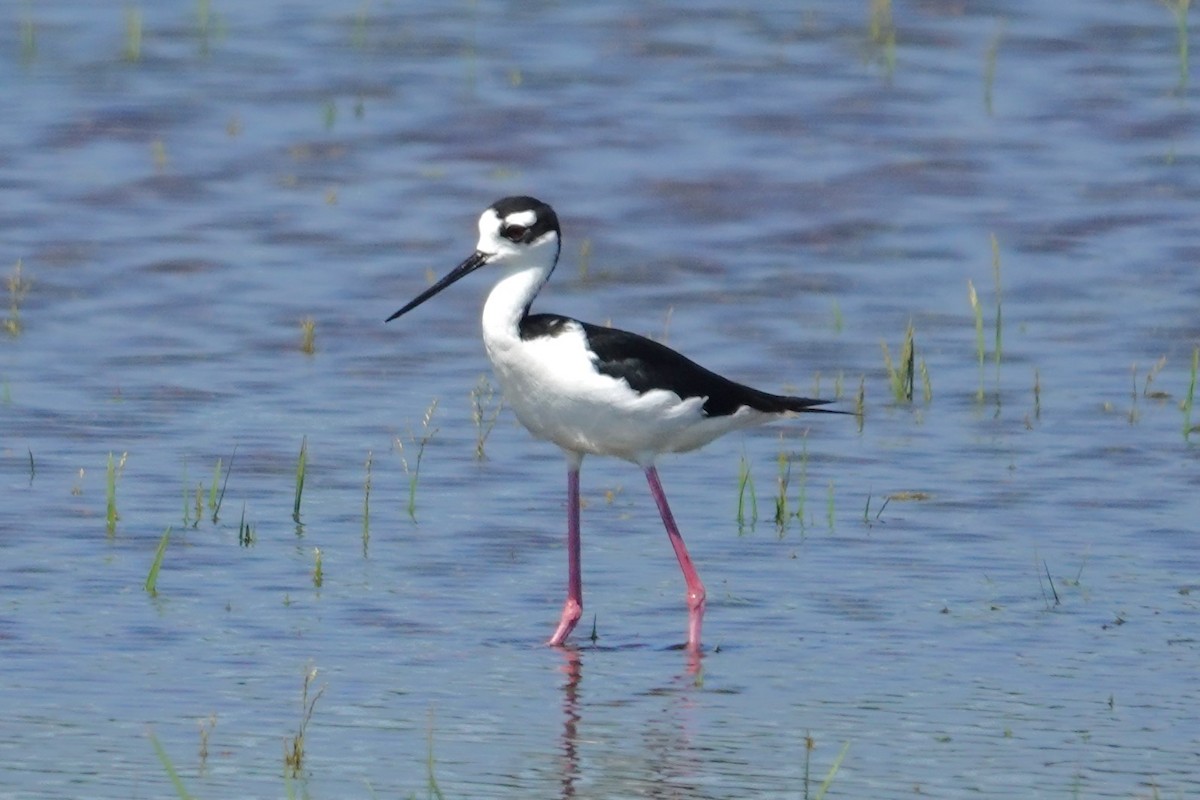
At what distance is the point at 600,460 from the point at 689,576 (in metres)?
2.45

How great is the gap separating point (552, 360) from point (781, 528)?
164cm

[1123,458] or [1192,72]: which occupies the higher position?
[1192,72]

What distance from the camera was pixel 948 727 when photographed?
636cm

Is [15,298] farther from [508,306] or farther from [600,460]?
[508,306]

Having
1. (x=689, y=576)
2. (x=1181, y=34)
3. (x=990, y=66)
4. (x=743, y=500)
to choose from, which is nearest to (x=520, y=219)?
(x=689, y=576)

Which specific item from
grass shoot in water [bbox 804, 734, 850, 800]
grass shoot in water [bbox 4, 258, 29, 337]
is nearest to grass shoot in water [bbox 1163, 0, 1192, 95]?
grass shoot in water [bbox 4, 258, 29, 337]

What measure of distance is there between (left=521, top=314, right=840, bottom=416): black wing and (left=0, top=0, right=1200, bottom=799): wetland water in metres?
0.63

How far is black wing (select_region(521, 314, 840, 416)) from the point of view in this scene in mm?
7344

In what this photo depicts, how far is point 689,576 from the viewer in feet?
24.9

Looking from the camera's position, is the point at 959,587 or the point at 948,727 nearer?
the point at 948,727

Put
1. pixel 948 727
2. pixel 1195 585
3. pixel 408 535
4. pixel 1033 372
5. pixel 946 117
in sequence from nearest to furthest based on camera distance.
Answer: pixel 948 727
pixel 1195 585
pixel 408 535
pixel 1033 372
pixel 946 117

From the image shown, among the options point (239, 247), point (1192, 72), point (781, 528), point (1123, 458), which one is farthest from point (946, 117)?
point (781, 528)

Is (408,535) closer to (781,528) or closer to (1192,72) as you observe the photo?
(781,528)

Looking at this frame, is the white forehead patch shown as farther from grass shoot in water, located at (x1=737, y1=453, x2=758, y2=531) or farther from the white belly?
grass shoot in water, located at (x1=737, y1=453, x2=758, y2=531)
